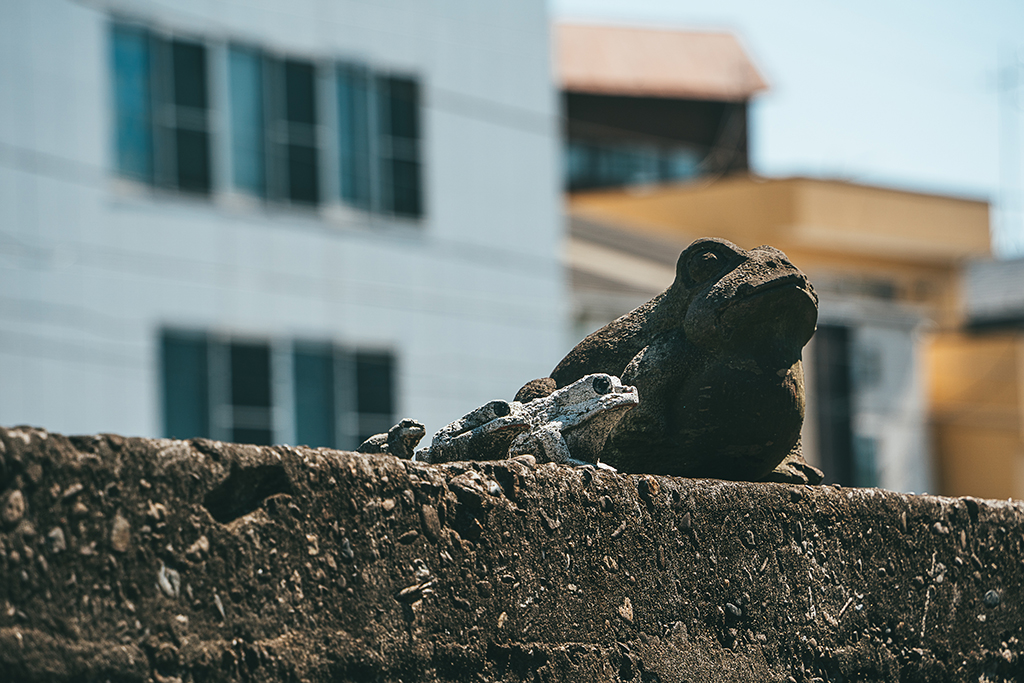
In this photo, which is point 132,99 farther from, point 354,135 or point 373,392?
point 373,392

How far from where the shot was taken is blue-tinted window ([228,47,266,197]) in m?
15.0

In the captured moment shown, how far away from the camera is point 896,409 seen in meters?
24.8

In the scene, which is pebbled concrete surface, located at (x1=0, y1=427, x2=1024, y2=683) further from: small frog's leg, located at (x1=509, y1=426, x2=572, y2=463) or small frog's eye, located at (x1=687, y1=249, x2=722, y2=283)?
small frog's eye, located at (x1=687, y1=249, x2=722, y2=283)

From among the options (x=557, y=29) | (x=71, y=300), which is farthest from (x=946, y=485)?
(x=71, y=300)

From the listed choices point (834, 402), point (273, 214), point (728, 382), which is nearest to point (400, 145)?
point (273, 214)

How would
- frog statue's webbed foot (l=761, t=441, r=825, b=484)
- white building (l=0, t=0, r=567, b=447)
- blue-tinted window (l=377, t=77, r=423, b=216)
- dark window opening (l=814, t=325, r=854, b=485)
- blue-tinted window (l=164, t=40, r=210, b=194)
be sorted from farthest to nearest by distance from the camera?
dark window opening (l=814, t=325, r=854, b=485)
blue-tinted window (l=377, t=77, r=423, b=216)
blue-tinted window (l=164, t=40, r=210, b=194)
white building (l=0, t=0, r=567, b=447)
frog statue's webbed foot (l=761, t=441, r=825, b=484)

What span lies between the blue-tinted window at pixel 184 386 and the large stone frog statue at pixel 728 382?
10.9 metres

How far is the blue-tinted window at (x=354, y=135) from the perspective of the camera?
51.5ft

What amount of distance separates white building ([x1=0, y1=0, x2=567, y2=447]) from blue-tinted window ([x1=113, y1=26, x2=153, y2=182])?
0.07ft

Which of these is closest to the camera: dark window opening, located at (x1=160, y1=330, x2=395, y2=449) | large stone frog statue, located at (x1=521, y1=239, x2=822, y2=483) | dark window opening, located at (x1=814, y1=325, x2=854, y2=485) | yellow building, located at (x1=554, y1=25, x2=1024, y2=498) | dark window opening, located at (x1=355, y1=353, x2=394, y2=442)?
large stone frog statue, located at (x1=521, y1=239, x2=822, y2=483)

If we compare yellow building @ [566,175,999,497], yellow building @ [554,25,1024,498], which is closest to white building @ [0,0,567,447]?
yellow building @ [554,25,1024,498]

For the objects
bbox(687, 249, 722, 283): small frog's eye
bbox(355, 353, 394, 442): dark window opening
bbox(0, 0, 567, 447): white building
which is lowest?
bbox(687, 249, 722, 283): small frog's eye

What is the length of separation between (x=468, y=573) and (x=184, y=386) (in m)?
11.8

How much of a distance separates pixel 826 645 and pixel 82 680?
6.23ft
